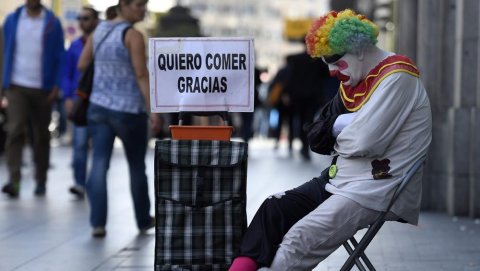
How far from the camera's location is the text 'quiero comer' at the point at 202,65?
596cm

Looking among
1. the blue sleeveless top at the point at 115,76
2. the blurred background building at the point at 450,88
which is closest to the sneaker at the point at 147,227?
the blue sleeveless top at the point at 115,76

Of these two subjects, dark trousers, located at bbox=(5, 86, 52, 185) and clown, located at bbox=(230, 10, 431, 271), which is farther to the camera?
dark trousers, located at bbox=(5, 86, 52, 185)

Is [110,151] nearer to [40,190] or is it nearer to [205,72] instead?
[205,72]

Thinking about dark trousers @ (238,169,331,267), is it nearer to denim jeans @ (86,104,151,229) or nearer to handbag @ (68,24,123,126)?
denim jeans @ (86,104,151,229)

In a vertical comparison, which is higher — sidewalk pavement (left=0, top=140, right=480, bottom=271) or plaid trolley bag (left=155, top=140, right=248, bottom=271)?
plaid trolley bag (left=155, top=140, right=248, bottom=271)

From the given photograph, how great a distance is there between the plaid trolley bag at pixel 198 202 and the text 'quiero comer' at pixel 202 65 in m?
0.34

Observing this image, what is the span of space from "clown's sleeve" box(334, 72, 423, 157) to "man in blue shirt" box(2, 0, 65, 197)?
7.04m

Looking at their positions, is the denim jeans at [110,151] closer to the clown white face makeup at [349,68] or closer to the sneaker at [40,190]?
the sneaker at [40,190]

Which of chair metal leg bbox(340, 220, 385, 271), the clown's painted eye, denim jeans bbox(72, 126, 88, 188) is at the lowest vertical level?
denim jeans bbox(72, 126, 88, 188)

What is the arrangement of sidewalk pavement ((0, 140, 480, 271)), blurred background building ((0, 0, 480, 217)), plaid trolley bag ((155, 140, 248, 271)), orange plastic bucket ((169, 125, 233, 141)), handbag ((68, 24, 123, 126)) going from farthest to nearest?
blurred background building ((0, 0, 480, 217)) → handbag ((68, 24, 123, 126)) → sidewalk pavement ((0, 140, 480, 271)) → orange plastic bucket ((169, 125, 233, 141)) → plaid trolley bag ((155, 140, 248, 271))

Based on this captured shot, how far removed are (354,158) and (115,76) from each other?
12.8ft

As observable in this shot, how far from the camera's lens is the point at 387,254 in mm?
7949

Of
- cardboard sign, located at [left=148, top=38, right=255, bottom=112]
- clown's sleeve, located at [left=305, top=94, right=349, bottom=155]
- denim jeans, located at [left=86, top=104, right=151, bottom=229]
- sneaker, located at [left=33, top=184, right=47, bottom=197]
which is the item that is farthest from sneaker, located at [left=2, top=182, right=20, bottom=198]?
clown's sleeve, located at [left=305, top=94, right=349, bottom=155]

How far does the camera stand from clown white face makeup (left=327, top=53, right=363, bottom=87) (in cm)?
547
